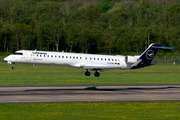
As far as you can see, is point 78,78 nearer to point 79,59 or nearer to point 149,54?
point 79,59

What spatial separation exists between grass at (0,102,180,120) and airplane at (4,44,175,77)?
21.0 m

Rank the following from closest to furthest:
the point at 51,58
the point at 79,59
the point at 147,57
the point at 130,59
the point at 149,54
Answer: 1. the point at 51,58
2. the point at 79,59
3. the point at 130,59
4. the point at 147,57
5. the point at 149,54

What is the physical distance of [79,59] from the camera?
4716cm

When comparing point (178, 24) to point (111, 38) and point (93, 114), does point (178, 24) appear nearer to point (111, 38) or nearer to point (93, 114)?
point (111, 38)

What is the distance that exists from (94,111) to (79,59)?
2561 cm

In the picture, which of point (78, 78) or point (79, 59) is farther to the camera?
point (78, 78)

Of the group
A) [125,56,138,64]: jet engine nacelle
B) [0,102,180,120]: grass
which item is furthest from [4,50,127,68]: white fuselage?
[0,102,180,120]: grass

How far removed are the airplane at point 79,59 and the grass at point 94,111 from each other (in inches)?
829

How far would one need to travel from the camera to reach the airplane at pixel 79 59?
4522 centimetres

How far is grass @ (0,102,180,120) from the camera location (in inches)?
790

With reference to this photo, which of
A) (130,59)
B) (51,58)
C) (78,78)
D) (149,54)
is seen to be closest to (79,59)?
(51,58)

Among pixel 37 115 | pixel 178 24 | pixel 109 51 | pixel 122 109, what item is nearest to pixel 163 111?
pixel 122 109

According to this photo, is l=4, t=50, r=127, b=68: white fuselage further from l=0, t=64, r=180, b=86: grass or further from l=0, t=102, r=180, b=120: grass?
l=0, t=102, r=180, b=120: grass

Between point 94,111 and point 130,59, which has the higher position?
point 130,59
